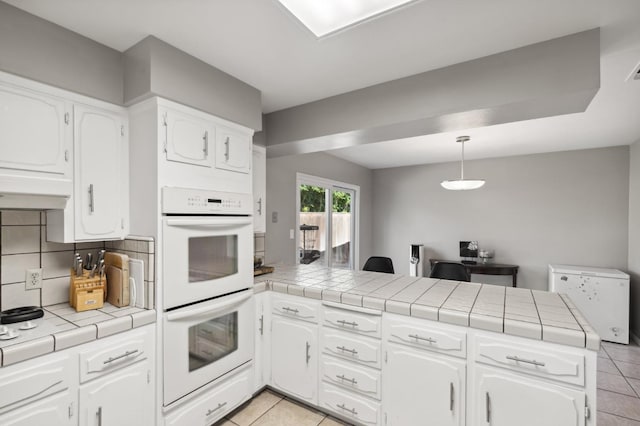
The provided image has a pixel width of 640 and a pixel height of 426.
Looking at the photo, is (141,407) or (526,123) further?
(526,123)

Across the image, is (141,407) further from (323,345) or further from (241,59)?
(241,59)

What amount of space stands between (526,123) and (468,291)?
6.81ft

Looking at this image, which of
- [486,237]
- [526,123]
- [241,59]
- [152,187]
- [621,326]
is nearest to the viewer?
[152,187]

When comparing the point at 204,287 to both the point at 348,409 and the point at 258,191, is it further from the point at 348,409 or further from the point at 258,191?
the point at 348,409

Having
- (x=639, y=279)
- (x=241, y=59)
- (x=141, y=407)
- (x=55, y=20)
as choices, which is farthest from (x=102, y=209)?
(x=639, y=279)

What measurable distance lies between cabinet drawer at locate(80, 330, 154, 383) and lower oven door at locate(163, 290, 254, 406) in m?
0.11

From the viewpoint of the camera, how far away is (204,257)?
191 centimetres

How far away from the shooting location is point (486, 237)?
15.9 ft

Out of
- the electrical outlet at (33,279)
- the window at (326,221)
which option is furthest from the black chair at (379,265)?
the electrical outlet at (33,279)

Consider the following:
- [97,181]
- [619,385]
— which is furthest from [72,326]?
[619,385]

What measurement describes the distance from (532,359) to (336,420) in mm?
1308

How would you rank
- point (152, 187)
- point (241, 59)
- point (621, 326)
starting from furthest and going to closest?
1. point (621, 326)
2. point (241, 59)
3. point (152, 187)

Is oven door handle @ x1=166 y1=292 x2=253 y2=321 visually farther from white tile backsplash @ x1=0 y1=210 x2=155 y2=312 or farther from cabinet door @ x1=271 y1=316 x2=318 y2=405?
cabinet door @ x1=271 y1=316 x2=318 y2=405

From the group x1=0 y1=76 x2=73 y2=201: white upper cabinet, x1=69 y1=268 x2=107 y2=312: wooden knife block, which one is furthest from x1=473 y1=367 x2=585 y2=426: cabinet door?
x1=0 y1=76 x2=73 y2=201: white upper cabinet
